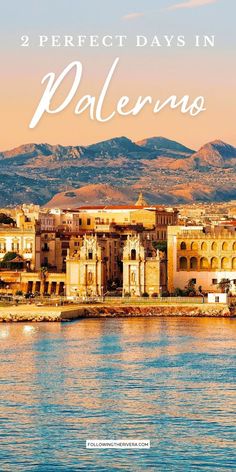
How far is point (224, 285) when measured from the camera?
79.8m

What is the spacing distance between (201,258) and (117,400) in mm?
43208

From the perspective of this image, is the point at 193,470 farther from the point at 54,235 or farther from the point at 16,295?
the point at 54,235

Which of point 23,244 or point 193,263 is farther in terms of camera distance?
point 23,244

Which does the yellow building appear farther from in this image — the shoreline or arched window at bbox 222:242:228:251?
the shoreline

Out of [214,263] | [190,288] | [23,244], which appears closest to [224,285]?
[190,288]

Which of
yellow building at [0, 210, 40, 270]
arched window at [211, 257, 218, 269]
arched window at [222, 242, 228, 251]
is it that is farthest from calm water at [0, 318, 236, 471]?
yellow building at [0, 210, 40, 270]

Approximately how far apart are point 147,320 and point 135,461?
35618 mm

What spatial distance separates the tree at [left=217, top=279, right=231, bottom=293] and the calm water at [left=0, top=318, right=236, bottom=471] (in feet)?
61.4

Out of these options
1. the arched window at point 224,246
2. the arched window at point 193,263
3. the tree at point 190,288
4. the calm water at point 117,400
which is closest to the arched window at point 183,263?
the arched window at point 193,263

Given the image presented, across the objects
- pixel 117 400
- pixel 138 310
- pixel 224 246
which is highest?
pixel 224 246

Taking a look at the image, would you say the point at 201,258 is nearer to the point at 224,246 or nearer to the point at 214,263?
the point at 214,263

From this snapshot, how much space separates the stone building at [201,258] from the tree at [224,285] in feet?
1.74

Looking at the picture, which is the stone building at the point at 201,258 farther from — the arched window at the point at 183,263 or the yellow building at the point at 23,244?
the yellow building at the point at 23,244

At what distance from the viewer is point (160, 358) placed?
165 feet
